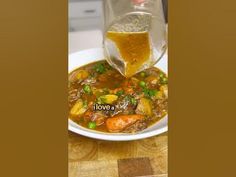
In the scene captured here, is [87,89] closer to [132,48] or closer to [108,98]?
[108,98]

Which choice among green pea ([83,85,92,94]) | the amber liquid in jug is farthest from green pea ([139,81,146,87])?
green pea ([83,85,92,94])

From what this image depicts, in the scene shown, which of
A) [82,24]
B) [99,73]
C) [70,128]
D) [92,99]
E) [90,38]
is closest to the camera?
[70,128]

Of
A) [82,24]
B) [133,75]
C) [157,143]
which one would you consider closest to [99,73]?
[133,75]

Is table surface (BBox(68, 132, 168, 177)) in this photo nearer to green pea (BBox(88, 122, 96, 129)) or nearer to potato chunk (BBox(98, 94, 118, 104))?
green pea (BBox(88, 122, 96, 129))

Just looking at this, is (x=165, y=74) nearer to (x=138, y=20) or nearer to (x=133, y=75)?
(x=133, y=75)

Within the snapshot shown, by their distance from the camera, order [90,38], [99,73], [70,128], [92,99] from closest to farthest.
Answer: [70,128] < [92,99] < [99,73] < [90,38]

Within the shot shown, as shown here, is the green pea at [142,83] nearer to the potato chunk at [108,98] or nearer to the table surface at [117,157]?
the potato chunk at [108,98]

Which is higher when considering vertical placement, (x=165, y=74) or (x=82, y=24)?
(x=82, y=24)

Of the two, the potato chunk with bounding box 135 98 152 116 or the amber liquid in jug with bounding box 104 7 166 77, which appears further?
the potato chunk with bounding box 135 98 152 116
